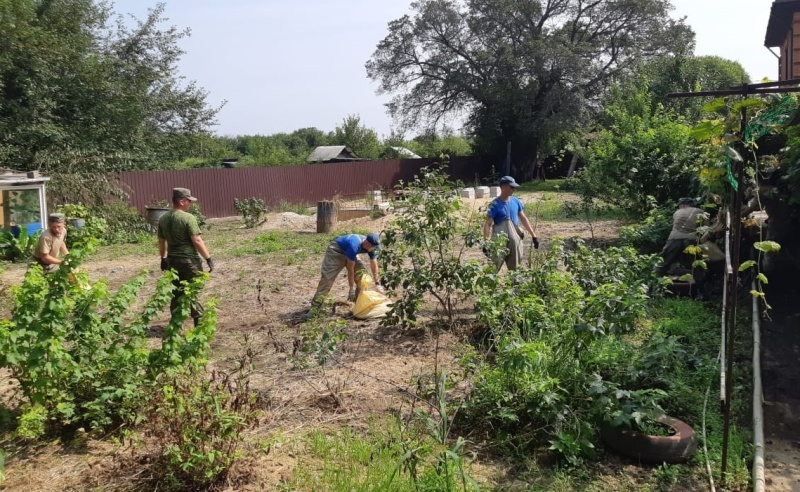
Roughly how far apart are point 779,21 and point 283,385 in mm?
15547

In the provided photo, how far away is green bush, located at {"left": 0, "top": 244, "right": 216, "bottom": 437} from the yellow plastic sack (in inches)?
117

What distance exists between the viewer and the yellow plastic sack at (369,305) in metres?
7.16

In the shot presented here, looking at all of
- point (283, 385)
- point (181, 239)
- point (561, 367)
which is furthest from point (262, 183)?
point (561, 367)

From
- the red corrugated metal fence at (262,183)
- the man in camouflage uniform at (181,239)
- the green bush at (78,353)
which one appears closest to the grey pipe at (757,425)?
the green bush at (78,353)

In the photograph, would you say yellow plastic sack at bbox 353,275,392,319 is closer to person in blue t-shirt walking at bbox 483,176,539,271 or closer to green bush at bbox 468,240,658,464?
person in blue t-shirt walking at bbox 483,176,539,271

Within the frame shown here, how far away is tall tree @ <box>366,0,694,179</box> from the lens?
31281mm

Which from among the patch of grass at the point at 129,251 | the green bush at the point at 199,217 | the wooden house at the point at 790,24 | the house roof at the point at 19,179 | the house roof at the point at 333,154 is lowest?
the patch of grass at the point at 129,251

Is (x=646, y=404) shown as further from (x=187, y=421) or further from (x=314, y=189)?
(x=314, y=189)

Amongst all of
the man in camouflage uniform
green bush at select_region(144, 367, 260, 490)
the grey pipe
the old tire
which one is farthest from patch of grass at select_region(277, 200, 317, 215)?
the old tire

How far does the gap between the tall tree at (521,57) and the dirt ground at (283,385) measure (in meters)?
24.0

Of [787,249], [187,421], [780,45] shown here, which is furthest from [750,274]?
[780,45]

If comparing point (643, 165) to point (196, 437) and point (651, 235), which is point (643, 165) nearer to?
point (651, 235)

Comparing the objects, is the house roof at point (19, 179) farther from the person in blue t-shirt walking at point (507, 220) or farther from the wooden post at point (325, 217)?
the person in blue t-shirt walking at point (507, 220)

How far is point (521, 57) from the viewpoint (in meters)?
31.1
